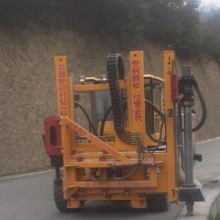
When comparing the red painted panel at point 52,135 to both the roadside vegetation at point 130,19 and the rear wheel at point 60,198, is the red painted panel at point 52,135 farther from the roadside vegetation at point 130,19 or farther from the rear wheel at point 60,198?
the roadside vegetation at point 130,19

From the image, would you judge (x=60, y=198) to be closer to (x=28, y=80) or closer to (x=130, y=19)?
(x=28, y=80)

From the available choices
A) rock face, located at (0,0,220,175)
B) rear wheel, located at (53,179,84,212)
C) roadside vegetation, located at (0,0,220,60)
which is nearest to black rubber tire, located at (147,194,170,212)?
rear wheel, located at (53,179,84,212)


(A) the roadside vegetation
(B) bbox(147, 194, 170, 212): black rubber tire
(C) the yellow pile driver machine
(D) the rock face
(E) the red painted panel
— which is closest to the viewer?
(C) the yellow pile driver machine

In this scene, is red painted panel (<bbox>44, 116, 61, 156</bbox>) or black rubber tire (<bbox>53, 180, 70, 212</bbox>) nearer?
red painted panel (<bbox>44, 116, 61, 156</bbox>)

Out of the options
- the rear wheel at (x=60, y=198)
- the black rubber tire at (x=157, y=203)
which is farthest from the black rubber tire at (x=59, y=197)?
the black rubber tire at (x=157, y=203)

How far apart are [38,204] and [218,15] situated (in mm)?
65038

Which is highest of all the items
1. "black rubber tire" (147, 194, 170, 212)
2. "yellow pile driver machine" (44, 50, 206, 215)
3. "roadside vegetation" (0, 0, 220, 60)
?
"roadside vegetation" (0, 0, 220, 60)

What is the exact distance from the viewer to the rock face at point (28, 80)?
23938 millimetres

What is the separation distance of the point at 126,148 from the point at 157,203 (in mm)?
1119

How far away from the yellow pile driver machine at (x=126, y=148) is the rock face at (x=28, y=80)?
1198 cm

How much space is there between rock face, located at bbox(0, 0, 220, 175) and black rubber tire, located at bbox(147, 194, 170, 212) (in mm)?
12239

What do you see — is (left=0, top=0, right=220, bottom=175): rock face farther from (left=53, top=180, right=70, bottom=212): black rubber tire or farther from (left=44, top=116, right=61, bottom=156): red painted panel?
(left=44, top=116, right=61, bottom=156): red painted panel

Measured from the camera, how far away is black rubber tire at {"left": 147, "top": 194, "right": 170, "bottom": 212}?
11.3m

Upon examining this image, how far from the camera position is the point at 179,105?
10.2 metres
